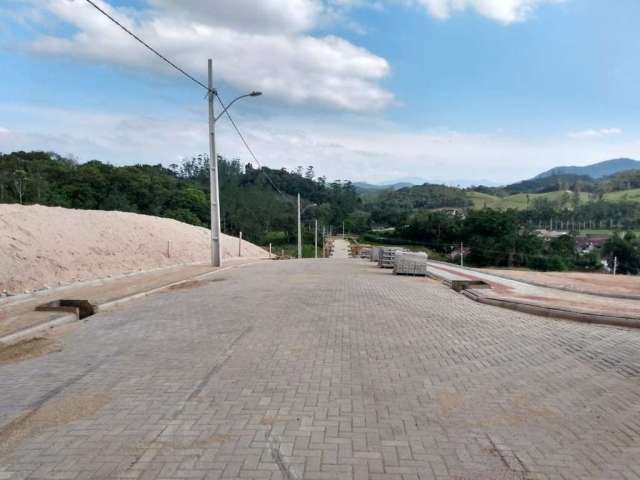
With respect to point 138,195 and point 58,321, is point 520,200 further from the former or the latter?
point 58,321

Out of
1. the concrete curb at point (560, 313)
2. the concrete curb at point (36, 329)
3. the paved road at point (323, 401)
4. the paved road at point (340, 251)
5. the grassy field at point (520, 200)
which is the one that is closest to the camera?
the paved road at point (323, 401)

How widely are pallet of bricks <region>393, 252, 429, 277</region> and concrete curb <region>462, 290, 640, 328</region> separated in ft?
20.1

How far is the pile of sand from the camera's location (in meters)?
14.3

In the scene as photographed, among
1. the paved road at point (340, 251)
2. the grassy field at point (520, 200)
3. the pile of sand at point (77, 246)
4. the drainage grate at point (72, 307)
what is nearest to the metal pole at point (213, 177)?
the pile of sand at point (77, 246)

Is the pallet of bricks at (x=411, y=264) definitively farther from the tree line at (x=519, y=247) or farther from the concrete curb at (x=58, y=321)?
the tree line at (x=519, y=247)

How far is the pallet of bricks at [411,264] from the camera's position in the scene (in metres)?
19.1

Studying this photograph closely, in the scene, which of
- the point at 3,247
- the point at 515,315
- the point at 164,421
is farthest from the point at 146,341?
the point at 3,247

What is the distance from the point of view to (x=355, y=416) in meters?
4.75

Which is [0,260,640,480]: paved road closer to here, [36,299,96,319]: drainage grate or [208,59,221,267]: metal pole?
[36,299,96,319]: drainage grate

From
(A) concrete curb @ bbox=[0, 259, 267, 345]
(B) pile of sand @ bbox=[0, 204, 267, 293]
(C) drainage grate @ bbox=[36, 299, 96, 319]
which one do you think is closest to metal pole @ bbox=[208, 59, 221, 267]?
(B) pile of sand @ bbox=[0, 204, 267, 293]

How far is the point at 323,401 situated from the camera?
513 cm

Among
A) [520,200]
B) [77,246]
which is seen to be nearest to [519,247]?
[77,246]

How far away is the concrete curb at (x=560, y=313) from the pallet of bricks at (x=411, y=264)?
611 centimetres

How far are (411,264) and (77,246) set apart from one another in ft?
41.3
